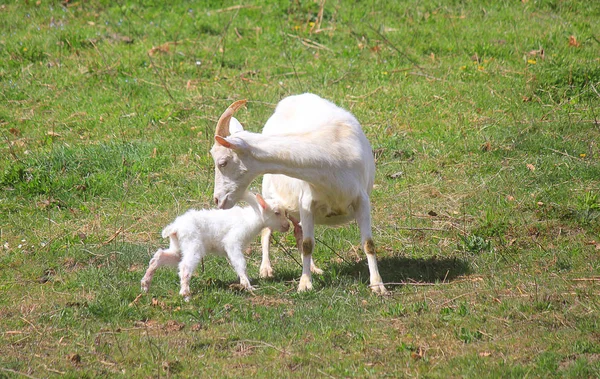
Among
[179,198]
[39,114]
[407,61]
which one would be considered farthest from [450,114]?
[39,114]

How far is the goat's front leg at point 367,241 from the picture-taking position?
628 cm

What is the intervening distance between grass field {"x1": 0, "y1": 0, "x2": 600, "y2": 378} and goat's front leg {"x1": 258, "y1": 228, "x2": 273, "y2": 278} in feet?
0.29

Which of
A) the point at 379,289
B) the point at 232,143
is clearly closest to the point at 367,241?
the point at 379,289

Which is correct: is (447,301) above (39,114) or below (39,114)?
above

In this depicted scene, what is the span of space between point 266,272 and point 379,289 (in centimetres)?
113

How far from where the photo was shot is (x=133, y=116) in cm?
1025

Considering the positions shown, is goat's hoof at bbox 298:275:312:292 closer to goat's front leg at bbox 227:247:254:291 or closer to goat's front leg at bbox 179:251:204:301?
goat's front leg at bbox 227:247:254:291

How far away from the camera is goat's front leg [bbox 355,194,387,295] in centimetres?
628

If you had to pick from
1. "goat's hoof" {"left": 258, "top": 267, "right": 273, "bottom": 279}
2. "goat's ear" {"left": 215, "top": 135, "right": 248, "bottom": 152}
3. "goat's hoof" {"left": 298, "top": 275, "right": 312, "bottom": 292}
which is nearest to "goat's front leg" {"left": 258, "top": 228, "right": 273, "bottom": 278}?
"goat's hoof" {"left": 258, "top": 267, "right": 273, "bottom": 279}

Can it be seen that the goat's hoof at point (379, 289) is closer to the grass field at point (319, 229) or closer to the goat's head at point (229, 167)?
the grass field at point (319, 229)

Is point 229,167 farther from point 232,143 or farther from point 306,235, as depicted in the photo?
point 306,235

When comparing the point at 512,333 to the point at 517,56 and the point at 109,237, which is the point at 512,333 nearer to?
the point at 109,237

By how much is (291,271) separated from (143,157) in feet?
9.60

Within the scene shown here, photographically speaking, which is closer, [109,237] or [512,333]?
[512,333]
